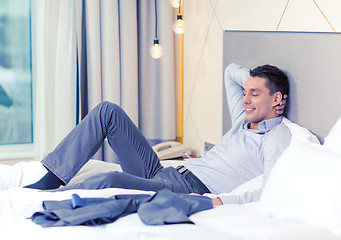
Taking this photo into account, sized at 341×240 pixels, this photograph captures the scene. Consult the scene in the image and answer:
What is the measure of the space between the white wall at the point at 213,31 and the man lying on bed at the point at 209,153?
0.31 metres

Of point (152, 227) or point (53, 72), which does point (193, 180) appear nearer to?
point (152, 227)

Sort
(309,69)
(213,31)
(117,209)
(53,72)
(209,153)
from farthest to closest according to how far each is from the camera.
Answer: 1. (53,72)
2. (213,31)
3. (209,153)
4. (309,69)
5. (117,209)

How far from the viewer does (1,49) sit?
3.58 metres

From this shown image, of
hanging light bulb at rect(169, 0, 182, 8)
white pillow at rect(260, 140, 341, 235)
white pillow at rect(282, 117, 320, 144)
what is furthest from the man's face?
hanging light bulb at rect(169, 0, 182, 8)

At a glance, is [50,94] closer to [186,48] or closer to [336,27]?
[186,48]

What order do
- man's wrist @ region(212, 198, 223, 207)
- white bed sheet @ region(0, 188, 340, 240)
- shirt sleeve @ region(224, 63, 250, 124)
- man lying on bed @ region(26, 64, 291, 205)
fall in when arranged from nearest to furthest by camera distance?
white bed sheet @ region(0, 188, 340, 240), man's wrist @ region(212, 198, 223, 207), man lying on bed @ region(26, 64, 291, 205), shirt sleeve @ region(224, 63, 250, 124)

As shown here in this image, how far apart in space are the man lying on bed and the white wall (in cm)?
31

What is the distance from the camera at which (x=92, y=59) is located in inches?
140

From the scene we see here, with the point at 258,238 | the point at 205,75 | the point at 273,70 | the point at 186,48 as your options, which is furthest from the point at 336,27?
the point at 186,48

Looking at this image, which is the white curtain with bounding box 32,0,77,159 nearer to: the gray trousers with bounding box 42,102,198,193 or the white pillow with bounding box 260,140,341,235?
the gray trousers with bounding box 42,102,198,193

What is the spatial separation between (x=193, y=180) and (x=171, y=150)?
3.89 ft

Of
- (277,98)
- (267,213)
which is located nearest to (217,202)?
(267,213)

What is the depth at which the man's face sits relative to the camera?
242cm

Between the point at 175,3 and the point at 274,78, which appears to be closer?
the point at 274,78
